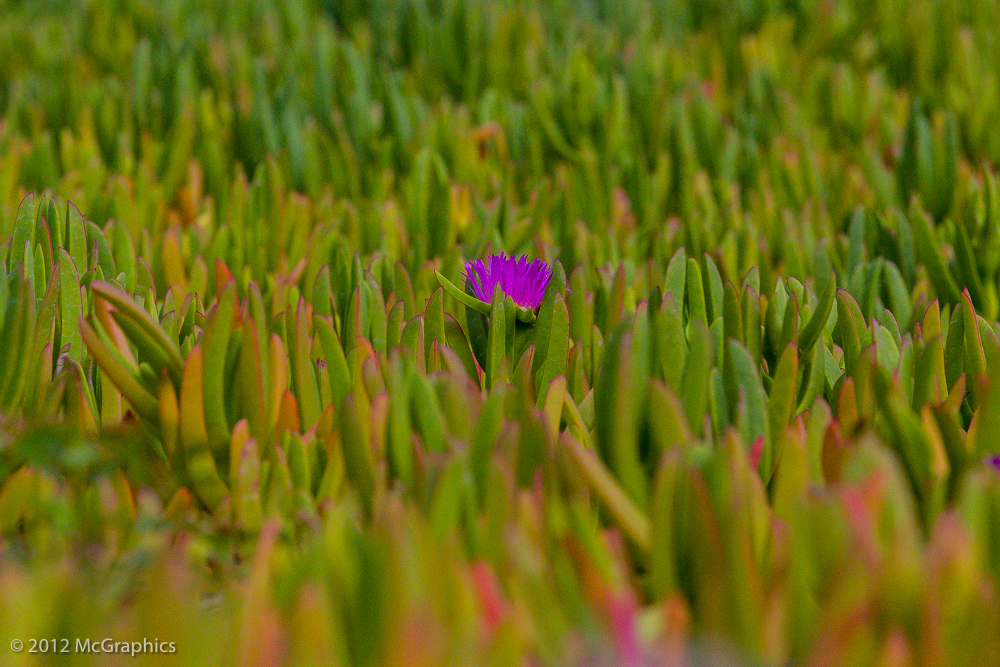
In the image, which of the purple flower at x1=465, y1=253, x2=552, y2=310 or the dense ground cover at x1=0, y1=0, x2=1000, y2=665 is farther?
the purple flower at x1=465, y1=253, x2=552, y2=310

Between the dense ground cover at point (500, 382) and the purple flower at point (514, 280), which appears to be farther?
the purple flower at point (514, 280)

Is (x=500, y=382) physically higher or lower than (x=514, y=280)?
lower

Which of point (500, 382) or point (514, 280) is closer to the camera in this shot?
point (500, 382)

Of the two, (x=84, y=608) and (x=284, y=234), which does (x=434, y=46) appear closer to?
(x=284, y=234)
